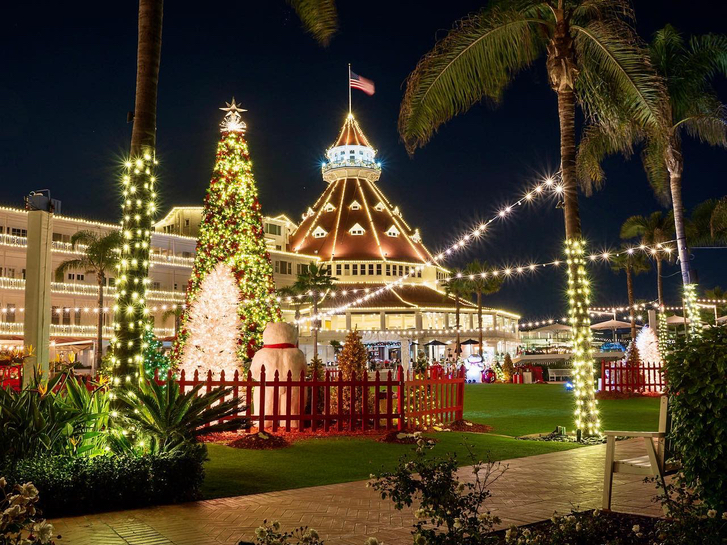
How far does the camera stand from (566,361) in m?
49.7

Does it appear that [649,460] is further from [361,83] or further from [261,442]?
[361,83]

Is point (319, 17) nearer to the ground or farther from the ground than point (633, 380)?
farther from the ground

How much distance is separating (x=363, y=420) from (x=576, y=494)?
20.9 feet

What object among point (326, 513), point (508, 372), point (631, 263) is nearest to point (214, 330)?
point (326, 513)

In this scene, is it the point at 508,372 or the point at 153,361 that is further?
the point at 508,372

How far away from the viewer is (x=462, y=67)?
543 inches

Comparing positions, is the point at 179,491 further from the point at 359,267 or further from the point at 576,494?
the point at 359,267

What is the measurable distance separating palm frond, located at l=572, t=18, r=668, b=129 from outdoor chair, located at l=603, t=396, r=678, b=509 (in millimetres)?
7905

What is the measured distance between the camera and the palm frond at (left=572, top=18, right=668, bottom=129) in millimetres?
12922

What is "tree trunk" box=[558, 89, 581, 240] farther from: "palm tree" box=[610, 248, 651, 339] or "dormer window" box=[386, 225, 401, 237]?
"dormer window" box=[386, 225, 401, 237]

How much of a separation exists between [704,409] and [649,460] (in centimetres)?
145

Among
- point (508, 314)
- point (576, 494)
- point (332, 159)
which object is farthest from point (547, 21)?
point (332, 159)

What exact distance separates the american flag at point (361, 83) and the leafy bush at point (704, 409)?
5891cm

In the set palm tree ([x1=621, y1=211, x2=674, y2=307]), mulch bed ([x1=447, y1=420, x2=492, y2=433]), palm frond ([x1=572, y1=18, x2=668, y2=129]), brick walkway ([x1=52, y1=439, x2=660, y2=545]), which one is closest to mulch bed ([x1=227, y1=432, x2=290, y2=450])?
brick walkway ([x1=52, y1=439, x2=660, y2=545])
